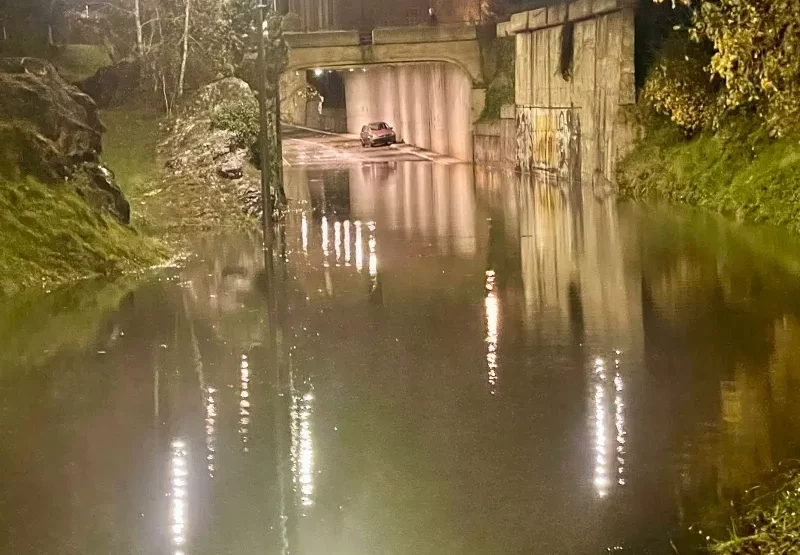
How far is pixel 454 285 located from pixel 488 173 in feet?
61.1

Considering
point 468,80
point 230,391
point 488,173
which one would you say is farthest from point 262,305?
point 468,80

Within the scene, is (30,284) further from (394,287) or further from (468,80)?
(468,80)

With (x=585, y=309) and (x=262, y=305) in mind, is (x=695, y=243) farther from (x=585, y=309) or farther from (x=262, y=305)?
(x=262, y=305)

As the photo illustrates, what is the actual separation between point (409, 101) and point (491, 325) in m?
35.8

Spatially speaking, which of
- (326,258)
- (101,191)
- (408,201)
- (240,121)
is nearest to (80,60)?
(240,121)

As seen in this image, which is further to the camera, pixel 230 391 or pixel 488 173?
pixel 488 173

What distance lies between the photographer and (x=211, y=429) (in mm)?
7473

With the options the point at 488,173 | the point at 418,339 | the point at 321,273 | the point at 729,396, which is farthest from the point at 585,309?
the point at 488,173

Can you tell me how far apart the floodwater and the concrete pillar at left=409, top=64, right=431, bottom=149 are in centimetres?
2766

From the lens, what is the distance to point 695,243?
49.7ft

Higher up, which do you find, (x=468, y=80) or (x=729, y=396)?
(x=468, y=80)

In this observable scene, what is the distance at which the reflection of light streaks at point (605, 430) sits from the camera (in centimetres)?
630

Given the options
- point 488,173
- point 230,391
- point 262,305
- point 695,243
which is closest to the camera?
point 230,391

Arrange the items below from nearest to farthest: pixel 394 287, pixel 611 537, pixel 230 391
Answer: pixel 611 537 < pixel 230 391 < pixel 394 287
